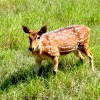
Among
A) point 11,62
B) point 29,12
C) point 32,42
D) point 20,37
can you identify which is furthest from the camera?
point 29,12

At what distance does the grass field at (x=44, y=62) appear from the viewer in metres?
6.73

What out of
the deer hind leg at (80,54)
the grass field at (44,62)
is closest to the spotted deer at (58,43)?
the deer hind leg at (80,54)

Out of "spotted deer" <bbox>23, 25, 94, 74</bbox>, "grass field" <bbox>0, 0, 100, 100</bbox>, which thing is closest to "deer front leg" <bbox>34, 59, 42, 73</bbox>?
"spotted deer" <bbox>23, 25, 94, 74</bbox>

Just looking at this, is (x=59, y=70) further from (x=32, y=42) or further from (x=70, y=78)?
(x=32, y=42)

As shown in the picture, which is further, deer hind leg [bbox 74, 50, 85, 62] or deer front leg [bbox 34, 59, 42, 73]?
deer hind leg [bbox 74, 50, 85, 62]

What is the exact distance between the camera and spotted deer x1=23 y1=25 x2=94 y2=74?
671 cm

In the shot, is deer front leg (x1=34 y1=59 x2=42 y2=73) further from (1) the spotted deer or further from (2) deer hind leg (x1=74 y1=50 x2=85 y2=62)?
(2) deer hind leg (x1=74 y1=50 x2=85 y2=62)

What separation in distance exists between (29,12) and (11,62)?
2394 millimetres

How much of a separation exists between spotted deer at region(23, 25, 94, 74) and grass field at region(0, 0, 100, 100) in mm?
226

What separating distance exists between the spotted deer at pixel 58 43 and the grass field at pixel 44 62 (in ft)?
0.74

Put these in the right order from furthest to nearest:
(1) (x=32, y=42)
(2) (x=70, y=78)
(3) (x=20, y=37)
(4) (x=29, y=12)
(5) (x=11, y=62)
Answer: (4) (x=29, y=12), (3) (x=20, y=37), (5) (x=11, y=62), (2) (x=70, y=78), (1) (x=32, y=42)

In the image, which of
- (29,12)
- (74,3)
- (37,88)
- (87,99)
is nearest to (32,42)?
(37,88)

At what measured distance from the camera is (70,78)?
277 inches

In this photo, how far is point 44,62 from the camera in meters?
7.72
